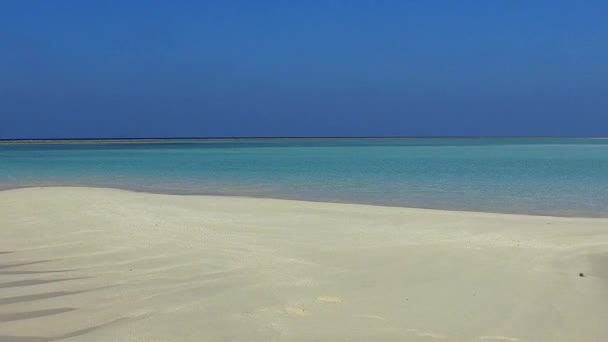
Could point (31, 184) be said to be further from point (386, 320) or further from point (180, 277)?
point (386, 320)

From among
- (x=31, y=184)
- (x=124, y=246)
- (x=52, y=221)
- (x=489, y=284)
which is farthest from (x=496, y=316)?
(x=31, y=184)

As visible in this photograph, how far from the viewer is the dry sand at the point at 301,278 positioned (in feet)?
15.0

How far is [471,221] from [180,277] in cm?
595

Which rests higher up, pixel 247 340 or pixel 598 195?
pixel 247 340

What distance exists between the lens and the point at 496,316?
15.9 ft

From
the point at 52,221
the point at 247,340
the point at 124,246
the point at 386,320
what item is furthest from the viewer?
the point at 52,221

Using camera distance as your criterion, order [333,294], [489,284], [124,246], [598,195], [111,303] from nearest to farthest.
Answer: [111,303], [333,294], [489,284], [124,246], [598,195]

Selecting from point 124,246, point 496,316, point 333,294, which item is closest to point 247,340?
point 333,294

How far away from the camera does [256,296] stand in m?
5.45

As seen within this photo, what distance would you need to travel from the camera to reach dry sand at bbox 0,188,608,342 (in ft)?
15.0

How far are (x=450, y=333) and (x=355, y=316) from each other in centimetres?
77

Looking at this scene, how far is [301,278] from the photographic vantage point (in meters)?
6.16

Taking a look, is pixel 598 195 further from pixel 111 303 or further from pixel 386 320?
pixel 111 303

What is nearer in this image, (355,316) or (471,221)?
(355,316)
